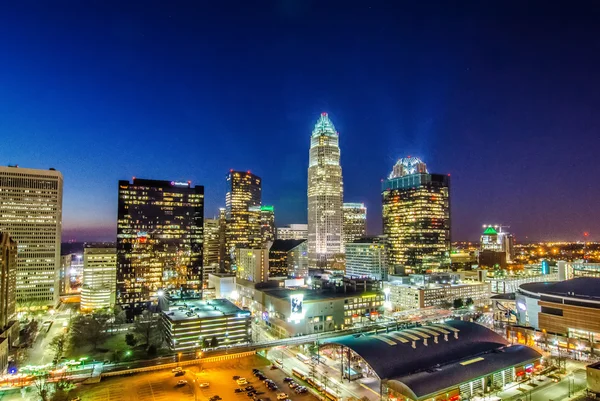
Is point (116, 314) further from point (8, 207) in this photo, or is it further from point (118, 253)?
point (8, 207)

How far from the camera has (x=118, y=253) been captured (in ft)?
374

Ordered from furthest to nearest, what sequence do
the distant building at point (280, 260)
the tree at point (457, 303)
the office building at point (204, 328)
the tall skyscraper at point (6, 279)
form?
1. the distant building at point (280, 260)
2. the tree at point (457, 303)
3. the tall skyscraper at point (6, 279)
4. the office building at point (204, 328)

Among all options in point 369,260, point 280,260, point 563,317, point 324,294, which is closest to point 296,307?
point 324,294

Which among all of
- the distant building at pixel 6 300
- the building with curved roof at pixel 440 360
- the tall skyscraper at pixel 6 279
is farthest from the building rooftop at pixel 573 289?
the tall skyscraper at pixel 6 279

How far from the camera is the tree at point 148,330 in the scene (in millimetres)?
78544

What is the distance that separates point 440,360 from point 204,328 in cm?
4491

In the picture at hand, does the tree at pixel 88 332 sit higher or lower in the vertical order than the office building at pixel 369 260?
lower

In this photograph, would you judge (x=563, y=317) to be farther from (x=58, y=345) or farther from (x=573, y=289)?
(x=58, y=345)

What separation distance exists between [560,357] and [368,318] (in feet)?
141

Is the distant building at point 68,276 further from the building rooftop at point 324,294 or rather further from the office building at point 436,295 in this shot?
the office building at point 436,295

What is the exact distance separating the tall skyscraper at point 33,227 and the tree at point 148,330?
39439 mm

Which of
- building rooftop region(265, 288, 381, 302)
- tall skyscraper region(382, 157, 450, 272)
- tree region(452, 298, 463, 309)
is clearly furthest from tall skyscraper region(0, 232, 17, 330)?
tall skyscraper region(382, 157, 450, 272)

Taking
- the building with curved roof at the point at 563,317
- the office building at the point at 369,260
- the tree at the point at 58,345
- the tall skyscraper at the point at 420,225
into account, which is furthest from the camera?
the tall skyscraper at the point at 420,225

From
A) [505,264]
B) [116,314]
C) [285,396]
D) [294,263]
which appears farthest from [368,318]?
[505,264]
